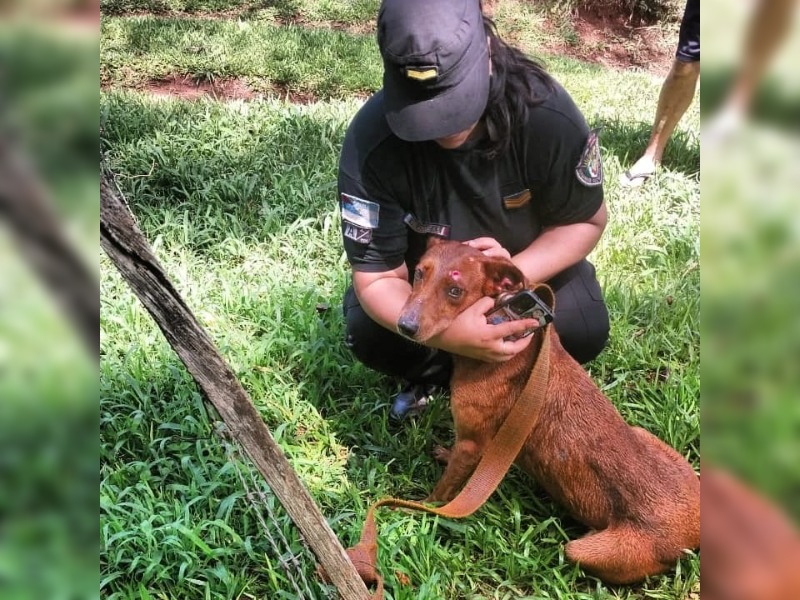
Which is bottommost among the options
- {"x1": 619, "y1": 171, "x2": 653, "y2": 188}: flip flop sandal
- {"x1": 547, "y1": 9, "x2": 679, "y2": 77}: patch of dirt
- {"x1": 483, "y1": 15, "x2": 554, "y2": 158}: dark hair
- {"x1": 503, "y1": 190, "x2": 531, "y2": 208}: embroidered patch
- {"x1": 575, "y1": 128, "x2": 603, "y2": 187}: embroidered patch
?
{"x1": 547, "y1": 9, "x2": 679, "y2": 77}: patch of dirt

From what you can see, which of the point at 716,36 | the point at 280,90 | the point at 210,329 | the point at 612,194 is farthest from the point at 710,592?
the point at 280,90

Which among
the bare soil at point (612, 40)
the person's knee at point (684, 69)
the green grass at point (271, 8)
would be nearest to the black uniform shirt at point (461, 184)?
the person's knee at point (684, 69)

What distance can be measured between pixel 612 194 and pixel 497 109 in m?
2.56

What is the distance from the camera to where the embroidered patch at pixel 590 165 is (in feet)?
7.34

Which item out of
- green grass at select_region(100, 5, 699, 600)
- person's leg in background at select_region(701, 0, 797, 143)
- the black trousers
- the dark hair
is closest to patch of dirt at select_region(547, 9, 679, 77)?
green grass at select_region(100, 5, 699, 600)

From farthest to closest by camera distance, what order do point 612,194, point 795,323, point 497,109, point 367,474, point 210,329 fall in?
point 612,194
point 210,329
point 367,474
point 497,109
point 795,323

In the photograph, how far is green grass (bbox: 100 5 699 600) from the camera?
2.18m

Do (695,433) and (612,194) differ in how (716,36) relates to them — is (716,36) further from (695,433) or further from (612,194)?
(612,194)

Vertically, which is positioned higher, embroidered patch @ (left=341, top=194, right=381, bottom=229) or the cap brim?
the cap brim

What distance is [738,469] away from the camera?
1.71 feet

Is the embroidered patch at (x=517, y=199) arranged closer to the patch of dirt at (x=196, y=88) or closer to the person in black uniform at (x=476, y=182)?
the person in black uniform at (x=476, y=182)

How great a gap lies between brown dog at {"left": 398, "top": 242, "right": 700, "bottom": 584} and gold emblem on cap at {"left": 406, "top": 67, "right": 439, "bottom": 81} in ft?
1.85

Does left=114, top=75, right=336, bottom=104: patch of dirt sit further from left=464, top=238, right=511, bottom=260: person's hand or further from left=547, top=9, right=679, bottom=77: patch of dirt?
left=464, top=238, right=511, bottom=260: person's hand

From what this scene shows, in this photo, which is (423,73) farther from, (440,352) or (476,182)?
(440,352)
